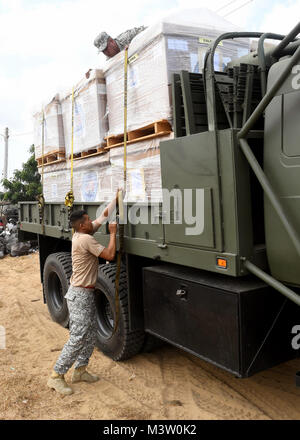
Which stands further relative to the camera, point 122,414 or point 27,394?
point 27,394

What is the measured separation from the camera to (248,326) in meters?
2.72

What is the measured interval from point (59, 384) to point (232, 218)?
2.32 m

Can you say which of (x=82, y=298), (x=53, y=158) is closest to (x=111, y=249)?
(x=82, y=298)

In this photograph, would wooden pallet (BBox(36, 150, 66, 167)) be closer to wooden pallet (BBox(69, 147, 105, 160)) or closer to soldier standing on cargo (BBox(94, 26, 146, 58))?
wooden pallet (BBox(69, 147, 105, 160))

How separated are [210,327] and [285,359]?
1.85 feet

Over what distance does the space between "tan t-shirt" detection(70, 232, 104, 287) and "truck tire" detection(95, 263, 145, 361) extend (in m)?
0.27

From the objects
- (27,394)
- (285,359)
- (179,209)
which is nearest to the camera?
(285,359)

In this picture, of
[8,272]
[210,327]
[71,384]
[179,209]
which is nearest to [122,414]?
[71,384]

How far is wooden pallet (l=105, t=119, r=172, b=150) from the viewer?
3664 millimetres

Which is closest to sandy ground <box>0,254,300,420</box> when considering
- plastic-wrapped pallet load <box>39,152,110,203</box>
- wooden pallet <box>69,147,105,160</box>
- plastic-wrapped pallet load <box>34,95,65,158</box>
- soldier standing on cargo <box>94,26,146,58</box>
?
plastic-wrapped pallet load <box>39,152,110,203</box>

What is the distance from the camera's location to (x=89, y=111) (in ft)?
15.4

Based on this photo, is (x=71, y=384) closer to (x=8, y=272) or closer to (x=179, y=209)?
(x=179, y=209)

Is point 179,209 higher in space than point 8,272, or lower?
higher

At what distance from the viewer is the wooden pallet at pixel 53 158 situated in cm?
561
